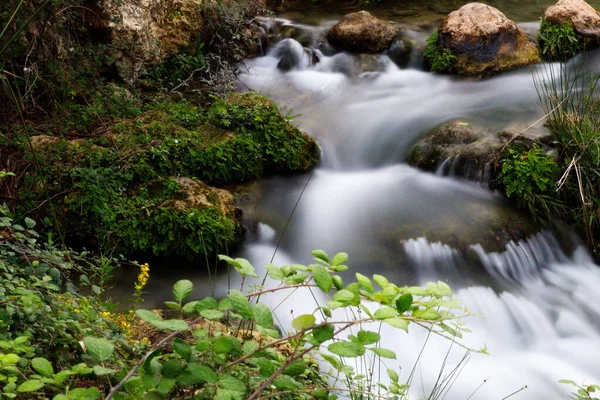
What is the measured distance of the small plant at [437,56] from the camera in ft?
23.2

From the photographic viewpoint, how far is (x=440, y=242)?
14.2ft

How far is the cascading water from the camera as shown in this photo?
11.4 ft

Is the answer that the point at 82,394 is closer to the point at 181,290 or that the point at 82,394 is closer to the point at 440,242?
the point at 181,290

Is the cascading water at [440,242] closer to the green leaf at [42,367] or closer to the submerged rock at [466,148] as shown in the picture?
the submerged rock at [466,148]

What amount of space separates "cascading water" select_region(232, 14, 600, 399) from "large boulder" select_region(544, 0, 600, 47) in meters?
1.36

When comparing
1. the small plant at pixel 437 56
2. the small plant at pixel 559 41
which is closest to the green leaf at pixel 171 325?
the small plant at pixel 437 56

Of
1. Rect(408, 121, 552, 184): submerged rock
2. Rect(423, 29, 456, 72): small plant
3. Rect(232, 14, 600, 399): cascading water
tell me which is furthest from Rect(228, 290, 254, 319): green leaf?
Rect(423, 29, 456, 72): small plant

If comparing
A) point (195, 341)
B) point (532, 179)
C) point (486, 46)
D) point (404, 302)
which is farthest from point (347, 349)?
point (486, 46)

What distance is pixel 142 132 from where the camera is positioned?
445 cm

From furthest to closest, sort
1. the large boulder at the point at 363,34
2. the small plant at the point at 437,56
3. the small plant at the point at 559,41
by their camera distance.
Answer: the large boulder at the point at 363,34 < the small plant at the point at 437,56 < the small plant at the point at 559,41

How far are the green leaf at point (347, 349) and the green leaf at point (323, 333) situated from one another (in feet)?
0.08

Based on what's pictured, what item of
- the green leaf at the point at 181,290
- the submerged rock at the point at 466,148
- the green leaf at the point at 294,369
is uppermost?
the green leaf at the point at 181,290

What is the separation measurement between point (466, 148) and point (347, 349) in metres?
4.49

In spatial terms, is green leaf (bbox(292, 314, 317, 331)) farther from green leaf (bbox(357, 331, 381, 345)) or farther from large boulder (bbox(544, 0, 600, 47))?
large boulder (bbox(544, 0, 600, 47))
